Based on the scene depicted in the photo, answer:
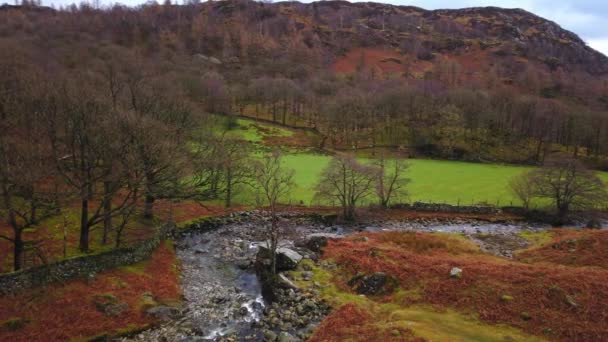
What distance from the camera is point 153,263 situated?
36.1 meters

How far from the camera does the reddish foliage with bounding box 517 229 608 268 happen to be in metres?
35.3

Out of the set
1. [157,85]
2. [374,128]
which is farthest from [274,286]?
[374,128]

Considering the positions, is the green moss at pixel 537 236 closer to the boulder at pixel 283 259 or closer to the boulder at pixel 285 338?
the boulder at pixel 283 259

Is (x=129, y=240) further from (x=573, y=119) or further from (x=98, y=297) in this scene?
(x=573, y=119)

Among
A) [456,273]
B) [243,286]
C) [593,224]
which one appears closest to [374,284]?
[456,273]

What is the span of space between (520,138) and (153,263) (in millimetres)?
A: 111032

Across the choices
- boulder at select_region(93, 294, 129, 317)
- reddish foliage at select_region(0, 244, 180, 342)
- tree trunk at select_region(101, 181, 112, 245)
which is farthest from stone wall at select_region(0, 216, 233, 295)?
boulder at select_region(93, 294, 129, 317)

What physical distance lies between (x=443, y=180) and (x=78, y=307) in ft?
221

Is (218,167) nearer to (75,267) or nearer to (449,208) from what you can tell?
(75,267)

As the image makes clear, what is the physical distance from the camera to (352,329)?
Result: 81.9ft

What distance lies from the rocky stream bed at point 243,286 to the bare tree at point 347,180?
169 inches

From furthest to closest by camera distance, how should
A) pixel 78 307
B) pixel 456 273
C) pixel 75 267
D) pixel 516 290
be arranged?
pixel 456 273 < pixel 75 267 < pixel 516 290 < pixel 78 307

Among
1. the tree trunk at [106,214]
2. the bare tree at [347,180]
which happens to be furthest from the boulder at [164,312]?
the bare tree at [347,180]

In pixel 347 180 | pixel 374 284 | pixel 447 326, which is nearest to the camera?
pixel 447 326
